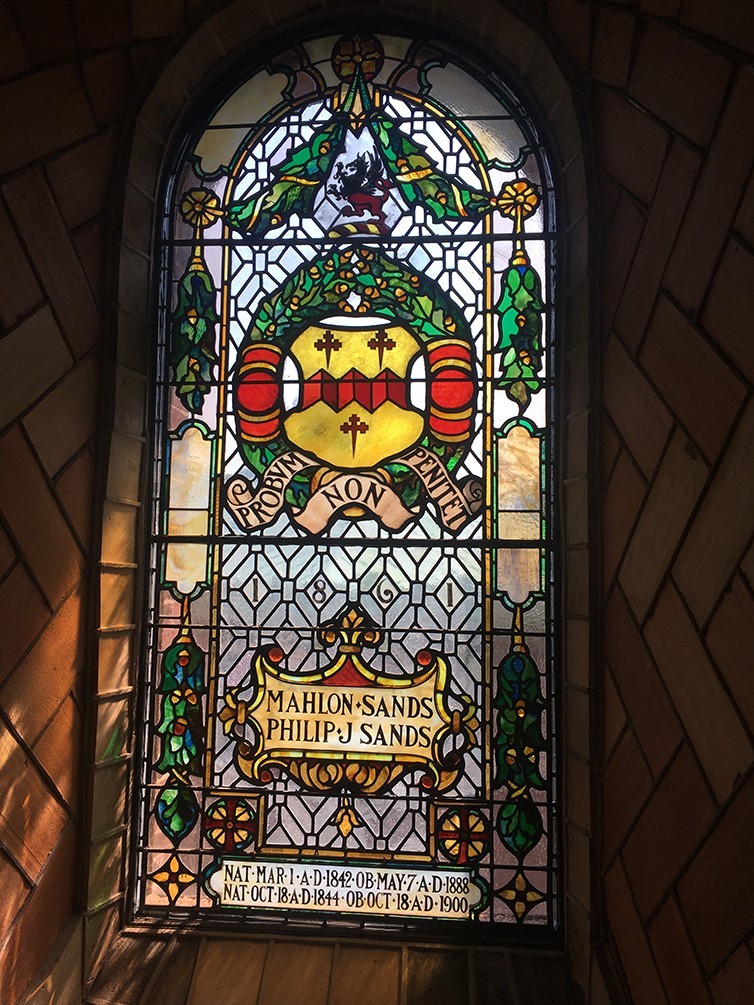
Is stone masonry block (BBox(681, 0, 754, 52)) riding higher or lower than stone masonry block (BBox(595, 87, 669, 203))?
lower

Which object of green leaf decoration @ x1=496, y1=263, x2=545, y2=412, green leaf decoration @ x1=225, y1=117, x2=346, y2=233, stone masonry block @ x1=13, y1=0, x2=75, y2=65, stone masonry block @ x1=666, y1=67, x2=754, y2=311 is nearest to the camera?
stone masonry block @ x1=666, y1=67, x2=754, y2=311

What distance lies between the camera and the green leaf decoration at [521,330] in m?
1.86

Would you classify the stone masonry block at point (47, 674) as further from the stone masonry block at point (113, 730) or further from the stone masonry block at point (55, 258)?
the stone masonry block at point (55, 258)

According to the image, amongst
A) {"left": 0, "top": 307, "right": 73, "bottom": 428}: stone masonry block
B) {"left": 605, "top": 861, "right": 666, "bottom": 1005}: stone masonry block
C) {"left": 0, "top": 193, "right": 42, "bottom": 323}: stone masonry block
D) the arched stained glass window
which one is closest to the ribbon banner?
the arched stained glass window

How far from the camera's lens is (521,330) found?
73.7 inches

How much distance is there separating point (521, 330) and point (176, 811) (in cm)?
140

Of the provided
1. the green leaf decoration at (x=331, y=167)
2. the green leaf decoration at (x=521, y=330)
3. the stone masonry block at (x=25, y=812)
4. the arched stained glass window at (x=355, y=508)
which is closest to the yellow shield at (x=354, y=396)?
the arched stained glass window at (x=355, y=508)

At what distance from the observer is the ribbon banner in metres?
1.83

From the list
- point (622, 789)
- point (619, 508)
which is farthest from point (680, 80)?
point (622, 789)

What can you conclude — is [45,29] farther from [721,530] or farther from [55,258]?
[721,530]

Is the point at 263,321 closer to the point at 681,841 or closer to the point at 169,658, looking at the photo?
the point at 169,658

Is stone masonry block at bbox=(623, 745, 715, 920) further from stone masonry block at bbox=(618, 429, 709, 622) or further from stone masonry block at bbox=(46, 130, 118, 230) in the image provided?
stone masonry block at bbox=(46, 130, 118, 230)

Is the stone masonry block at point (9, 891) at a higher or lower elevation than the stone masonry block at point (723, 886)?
higher

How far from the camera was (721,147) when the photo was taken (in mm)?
1330
